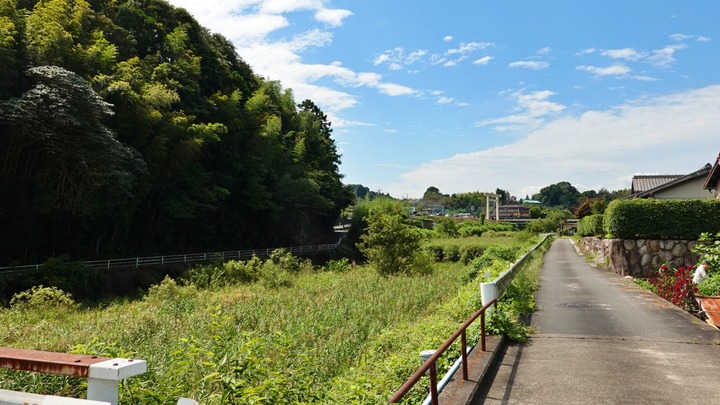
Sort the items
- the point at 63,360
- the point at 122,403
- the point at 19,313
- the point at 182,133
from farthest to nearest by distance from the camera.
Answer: the point at 182,133
the point at 19,313
the point at 122,403
the point at 63,360

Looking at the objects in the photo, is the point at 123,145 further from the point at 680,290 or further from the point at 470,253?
the point at 470,253

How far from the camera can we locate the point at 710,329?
26.3 ft

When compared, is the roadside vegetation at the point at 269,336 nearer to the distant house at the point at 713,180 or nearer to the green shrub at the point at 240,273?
the green shrub at the point at 240,273

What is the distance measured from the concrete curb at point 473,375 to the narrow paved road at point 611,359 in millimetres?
141

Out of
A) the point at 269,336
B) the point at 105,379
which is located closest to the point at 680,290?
the point at 269,336

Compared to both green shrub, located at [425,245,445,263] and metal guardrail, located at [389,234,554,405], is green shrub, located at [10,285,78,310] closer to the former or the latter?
metal guardrail, located at [389,234,554,405]

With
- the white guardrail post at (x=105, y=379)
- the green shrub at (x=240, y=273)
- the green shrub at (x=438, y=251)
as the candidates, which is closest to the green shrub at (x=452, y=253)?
the green shrub at (x=438, y=251)

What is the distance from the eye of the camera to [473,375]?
5391mm

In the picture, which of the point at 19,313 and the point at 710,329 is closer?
the point at 710,329

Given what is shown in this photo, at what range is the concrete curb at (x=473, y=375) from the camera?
15.5 ft

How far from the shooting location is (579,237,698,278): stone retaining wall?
16.2m

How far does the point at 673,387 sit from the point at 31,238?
81.0 feet

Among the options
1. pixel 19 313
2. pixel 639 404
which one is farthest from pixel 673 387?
pixel 19 313

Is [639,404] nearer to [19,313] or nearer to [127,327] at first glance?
[127,327]
